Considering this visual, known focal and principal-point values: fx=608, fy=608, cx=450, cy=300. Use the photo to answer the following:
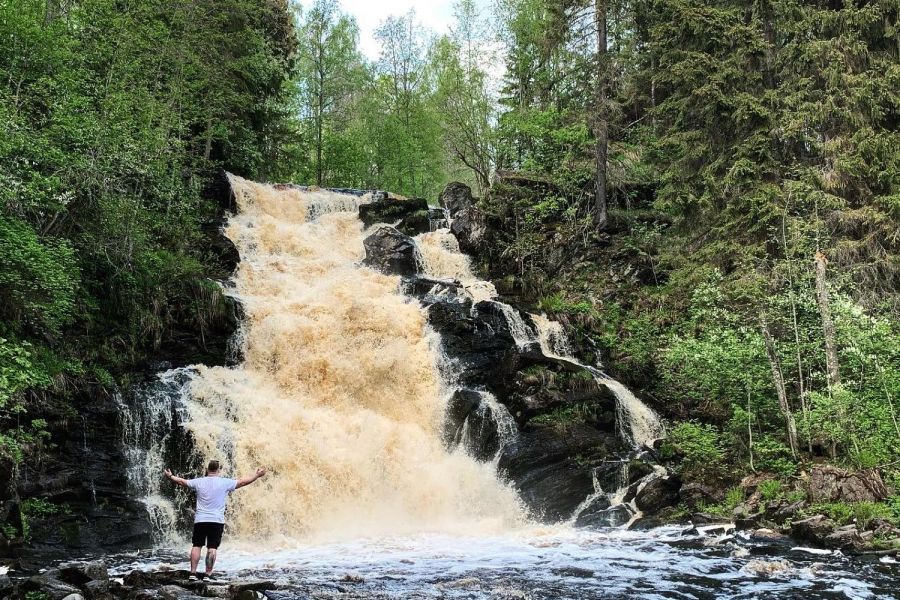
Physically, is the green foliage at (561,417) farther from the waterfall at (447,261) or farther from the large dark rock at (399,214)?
the large dark rock at (399,214)

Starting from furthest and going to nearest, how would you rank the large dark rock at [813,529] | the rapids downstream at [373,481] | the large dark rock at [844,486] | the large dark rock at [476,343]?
the large dark rock at [476,343], the large dark rock at [844,486], the large dark rock at [813,529], the rapids downstream at [373,481]

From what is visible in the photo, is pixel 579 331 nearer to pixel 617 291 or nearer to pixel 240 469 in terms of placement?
pixel 617 291

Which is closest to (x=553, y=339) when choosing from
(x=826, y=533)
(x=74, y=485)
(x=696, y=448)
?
(x=696, y=448)

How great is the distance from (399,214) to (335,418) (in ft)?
42.5

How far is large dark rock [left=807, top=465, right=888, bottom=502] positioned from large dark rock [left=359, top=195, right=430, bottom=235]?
1720 cm

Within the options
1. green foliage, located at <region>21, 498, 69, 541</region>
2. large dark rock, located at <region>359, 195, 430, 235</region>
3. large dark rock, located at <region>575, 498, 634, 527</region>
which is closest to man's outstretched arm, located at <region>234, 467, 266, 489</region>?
green foliage, located at <region>21, 498, 69, 541</region>

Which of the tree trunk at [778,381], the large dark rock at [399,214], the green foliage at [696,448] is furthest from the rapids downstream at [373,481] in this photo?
the large dark rock at [399,214]

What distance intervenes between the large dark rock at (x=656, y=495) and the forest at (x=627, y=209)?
85 centimetres

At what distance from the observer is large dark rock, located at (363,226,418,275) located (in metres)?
22.1

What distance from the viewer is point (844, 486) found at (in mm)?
11719

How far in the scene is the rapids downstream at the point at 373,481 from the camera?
8953mm

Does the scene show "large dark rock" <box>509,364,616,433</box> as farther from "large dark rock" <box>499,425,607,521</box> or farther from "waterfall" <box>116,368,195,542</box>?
Result: "waterfall" <box>116,368,195,542</box>

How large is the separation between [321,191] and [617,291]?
14395 millimetres

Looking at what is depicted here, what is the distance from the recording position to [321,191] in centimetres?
2828
